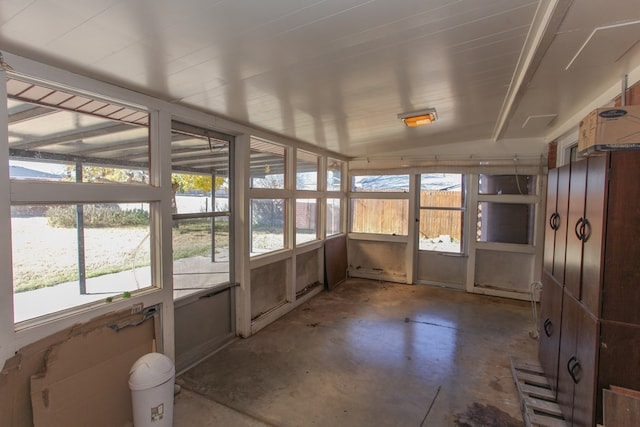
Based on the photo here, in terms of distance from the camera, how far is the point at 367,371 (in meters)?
2.75

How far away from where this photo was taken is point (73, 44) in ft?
4.82

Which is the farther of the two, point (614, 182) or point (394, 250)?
point (394, 250)

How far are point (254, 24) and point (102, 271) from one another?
1.85m

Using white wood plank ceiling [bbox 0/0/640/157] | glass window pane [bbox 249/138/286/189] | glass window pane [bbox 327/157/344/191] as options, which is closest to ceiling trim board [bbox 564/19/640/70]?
white wood plank ceiling [bbox 0/0/640/157]

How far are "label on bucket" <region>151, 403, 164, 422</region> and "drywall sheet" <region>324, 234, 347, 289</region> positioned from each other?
3.30 m

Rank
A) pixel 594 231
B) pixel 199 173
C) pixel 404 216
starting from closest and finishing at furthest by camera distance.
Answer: pixel 594 231
pixel 199 173
pixel 404 216

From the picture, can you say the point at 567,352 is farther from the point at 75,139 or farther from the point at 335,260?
the point at 335,260

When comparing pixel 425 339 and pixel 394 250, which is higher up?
pixel 394 250

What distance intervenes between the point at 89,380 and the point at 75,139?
57.2 inches

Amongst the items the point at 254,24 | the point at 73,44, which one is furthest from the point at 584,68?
the point at 73,44

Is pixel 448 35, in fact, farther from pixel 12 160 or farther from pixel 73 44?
pixel 12 160

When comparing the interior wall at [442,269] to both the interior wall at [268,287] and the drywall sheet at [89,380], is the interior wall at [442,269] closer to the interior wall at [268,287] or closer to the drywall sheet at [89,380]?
the interior wall at [268,287]

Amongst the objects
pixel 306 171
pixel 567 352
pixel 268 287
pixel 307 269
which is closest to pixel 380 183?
pixel 306 171

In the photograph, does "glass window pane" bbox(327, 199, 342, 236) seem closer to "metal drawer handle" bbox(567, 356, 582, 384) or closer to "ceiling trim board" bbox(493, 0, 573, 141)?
"ceiling trim board" bbox(493, 0, 573, 141)
